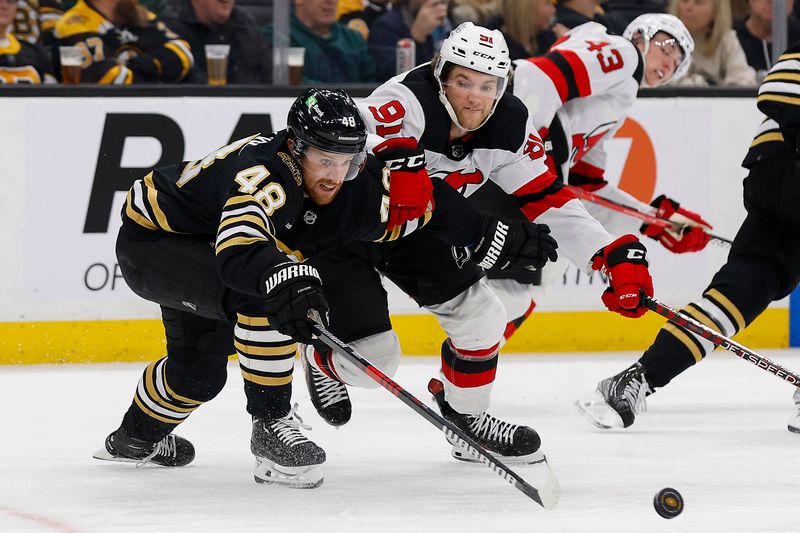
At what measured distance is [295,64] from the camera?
516 cm

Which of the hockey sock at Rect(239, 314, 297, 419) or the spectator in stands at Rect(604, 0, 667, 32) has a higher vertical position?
the spectator in stands at Rect(604, 0, 667, 32)

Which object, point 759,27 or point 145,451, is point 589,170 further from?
point 145,451

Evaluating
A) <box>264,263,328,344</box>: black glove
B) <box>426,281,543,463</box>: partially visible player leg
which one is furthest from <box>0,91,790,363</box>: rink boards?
<box>264,263,328,344</box>: black glove

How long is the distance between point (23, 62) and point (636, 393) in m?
2.67

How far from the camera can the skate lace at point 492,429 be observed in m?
3.00

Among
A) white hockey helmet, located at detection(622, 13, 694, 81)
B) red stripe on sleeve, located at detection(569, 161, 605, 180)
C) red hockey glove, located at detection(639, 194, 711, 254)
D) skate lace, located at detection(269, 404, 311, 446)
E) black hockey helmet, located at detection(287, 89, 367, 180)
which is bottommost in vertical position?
red hockey glove, located at detection(639, 194, 711, 254)

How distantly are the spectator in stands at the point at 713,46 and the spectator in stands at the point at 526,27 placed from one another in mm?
541

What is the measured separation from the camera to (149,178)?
2910mm

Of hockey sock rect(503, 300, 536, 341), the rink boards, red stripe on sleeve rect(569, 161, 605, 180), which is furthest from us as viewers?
the rink boards

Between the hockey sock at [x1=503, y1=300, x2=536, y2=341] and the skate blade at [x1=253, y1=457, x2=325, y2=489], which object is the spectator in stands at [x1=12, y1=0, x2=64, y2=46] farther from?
the skate blade at [x1=253, y1=457, x2=325, y2=489]

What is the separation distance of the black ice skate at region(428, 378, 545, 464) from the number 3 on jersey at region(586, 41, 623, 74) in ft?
4.61

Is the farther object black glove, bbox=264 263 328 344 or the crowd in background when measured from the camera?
the crowd in background

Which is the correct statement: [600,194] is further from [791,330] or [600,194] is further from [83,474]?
[83,474]

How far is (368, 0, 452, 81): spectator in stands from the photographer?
5297 mm
